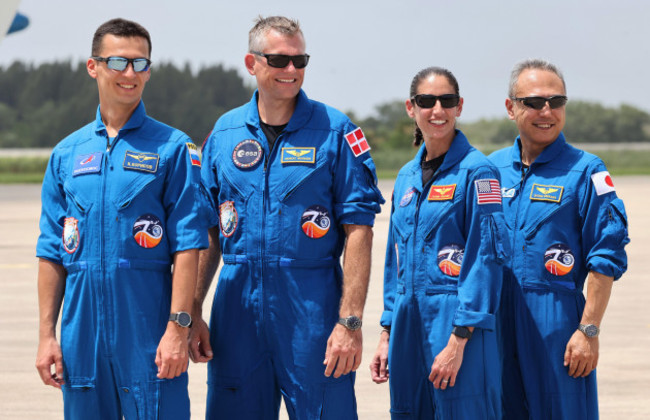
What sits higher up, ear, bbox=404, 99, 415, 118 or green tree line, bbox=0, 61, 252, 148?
green tree line, bbox=0, 61, 252, 148

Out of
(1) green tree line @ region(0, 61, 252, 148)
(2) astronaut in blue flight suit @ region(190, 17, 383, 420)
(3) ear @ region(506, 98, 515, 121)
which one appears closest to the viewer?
(2) astronaut in blue flight suit @ region(190, 17, 383, 420)

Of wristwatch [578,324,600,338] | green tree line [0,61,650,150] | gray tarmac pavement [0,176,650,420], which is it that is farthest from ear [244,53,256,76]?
green tree line [0,61,650,150]

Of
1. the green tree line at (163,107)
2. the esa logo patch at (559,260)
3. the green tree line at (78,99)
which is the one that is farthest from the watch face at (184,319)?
the green tree line at (78,99)

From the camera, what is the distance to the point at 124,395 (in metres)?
4.13

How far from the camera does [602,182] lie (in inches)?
180

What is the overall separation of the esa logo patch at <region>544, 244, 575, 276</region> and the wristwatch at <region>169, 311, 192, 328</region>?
178 cm

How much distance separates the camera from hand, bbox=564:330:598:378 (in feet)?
14.8

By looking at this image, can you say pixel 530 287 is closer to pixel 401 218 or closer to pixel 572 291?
pixel 572 291

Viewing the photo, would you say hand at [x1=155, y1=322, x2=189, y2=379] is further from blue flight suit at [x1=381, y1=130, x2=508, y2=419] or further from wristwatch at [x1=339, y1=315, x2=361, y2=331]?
blue flight suit at [x1=381, y1=130, x2=508, y2=419]

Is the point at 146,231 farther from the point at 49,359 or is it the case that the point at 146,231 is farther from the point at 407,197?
the point at 407,197

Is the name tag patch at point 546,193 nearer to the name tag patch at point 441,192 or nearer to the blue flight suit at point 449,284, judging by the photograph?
the blue flight suit at point 449,284

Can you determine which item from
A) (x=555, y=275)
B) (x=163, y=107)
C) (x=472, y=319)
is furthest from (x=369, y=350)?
(x=163, y=107)

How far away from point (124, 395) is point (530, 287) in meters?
2.02

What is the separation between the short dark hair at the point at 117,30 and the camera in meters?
4.25
